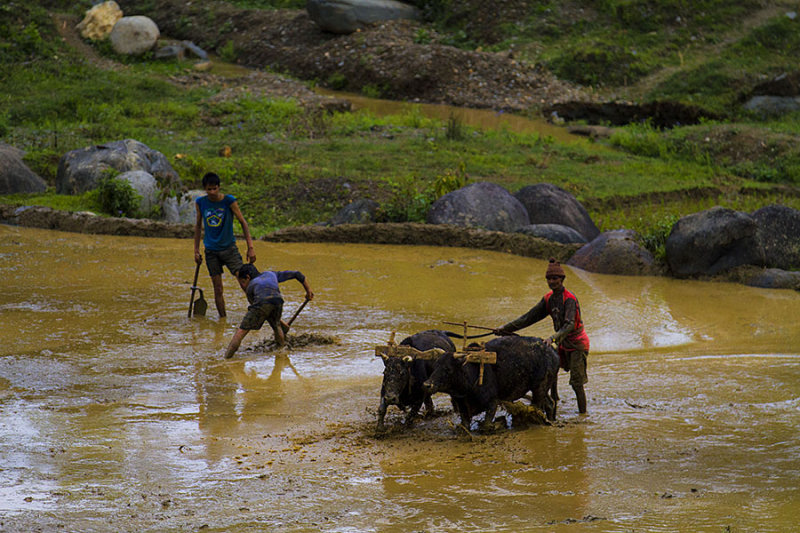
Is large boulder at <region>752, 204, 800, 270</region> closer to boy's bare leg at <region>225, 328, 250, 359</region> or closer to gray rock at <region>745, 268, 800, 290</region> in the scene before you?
gray rock at <region>745, 268, 800, 290</region>

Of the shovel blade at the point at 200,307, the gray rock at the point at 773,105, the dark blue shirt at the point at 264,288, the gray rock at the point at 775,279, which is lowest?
the shovel blade at the point at 200,307

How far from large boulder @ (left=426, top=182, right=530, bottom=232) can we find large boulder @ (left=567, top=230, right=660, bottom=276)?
1.83 meters

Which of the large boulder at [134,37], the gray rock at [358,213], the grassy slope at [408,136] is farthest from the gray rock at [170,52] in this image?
the gray rock at [358,213]

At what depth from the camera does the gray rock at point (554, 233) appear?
14.0 metres

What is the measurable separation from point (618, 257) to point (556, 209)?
2461 mm

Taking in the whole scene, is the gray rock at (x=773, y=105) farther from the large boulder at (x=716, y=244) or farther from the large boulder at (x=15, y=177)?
the large boulder at (x=15, y=177)

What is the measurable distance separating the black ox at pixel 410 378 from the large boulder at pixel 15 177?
11.8m

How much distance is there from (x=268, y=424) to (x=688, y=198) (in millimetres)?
12404

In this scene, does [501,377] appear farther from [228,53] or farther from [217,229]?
[228,53]

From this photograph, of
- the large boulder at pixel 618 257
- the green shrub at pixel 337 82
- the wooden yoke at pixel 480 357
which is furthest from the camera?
the green shrub at pixel 337 82

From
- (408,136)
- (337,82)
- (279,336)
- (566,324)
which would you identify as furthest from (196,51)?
(566,324)

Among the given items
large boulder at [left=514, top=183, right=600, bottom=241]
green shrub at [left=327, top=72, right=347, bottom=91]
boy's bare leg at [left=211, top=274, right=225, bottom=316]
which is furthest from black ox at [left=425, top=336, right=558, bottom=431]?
green shrub at [left=327, top=72, right=347, bottom=91]

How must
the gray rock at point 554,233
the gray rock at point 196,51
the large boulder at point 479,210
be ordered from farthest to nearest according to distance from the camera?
the gray rock at point 196,51 → the large boulder at point 479,210 → the gray rock at point 554,233

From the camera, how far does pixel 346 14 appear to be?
31375mm
